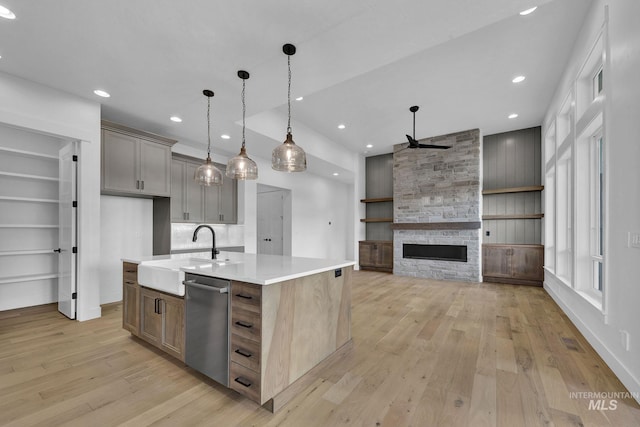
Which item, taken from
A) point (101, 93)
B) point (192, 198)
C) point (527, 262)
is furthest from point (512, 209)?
point (101, 93)

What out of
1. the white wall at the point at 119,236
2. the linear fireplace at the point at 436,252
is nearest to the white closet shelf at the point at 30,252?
the white wall at the point at 119,236

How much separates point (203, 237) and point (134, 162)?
1.82 m

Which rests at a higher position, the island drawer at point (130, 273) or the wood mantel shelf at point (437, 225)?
the wood mantel shelf at point (437, 225)

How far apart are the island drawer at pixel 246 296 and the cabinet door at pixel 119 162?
10.3 ft

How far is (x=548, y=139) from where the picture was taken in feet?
16.7

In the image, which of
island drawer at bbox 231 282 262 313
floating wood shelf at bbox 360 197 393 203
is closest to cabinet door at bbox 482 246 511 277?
floating wood shelf at bbox 360 197 393 203

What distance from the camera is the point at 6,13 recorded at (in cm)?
214

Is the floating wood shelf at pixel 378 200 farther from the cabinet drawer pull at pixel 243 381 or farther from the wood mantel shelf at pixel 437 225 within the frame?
the cabinet drawer pull at pixel 243 381

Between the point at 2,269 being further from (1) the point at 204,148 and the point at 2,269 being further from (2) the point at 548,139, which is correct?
(2) the point at 548,139

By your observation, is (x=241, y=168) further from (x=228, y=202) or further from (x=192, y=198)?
(x=228, y=202)

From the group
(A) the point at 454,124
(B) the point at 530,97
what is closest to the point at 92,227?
(A) the point at 454,124

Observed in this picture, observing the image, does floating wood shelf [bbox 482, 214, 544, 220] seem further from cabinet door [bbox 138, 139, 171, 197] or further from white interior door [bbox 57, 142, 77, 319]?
white interior door [bbox 57, 142, 77, 319]

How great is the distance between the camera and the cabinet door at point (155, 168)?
4156 mm

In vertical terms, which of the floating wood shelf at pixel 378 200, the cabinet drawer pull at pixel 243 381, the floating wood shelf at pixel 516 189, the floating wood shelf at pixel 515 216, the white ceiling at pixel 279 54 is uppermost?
the white ceiling at pixel 279 54
